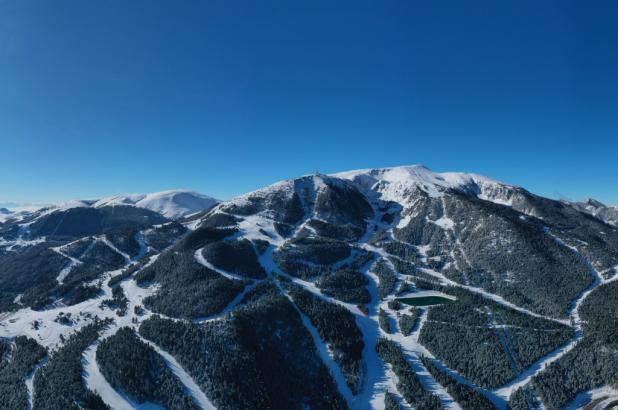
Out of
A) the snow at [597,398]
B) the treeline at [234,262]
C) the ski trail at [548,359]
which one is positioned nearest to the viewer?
the snow at [597,398]

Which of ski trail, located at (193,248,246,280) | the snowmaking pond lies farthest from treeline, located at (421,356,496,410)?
ski trail, located at (193,248,246,280)

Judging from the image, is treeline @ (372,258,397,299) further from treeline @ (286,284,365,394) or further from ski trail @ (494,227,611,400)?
ski trail @ (494,227,611,400)

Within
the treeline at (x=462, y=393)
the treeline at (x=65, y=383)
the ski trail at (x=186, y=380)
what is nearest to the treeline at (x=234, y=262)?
the ski trail at (x=186, y=380)

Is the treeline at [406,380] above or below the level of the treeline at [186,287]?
below

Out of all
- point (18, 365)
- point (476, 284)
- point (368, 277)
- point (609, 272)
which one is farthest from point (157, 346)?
point (609, 272)

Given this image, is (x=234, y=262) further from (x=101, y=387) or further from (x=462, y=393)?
(x=462, y=393)

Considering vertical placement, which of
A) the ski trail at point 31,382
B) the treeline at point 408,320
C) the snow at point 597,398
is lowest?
the ski trail at point 31,382

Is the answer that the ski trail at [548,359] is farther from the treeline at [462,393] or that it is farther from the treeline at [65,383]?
the treeline at [65,383]
